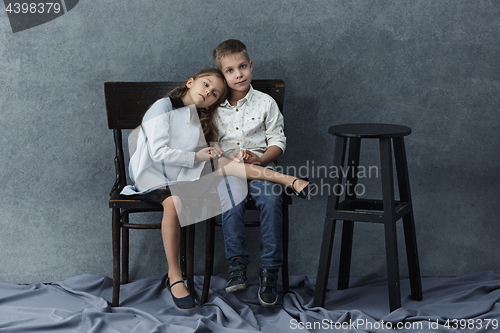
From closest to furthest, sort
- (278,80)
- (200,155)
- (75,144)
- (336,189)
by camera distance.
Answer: (336,189) < (200,155) < (278,80) < (75,144)

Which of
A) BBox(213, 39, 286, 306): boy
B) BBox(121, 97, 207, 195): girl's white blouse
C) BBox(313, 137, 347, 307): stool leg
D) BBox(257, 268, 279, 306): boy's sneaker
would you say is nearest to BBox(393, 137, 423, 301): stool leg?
BBox(313, 137, 347, 307): stool leg

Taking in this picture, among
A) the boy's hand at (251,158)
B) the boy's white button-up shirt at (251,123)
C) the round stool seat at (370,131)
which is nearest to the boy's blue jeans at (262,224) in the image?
the boy's hand at (251,158)

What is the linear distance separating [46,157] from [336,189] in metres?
1.38

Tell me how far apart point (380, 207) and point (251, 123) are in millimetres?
653

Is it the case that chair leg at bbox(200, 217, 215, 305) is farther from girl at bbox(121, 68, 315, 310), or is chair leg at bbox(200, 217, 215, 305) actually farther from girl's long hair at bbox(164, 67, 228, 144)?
girl's long hair at bbox(164, 67, 228, 144)

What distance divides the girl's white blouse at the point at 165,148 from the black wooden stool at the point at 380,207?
1.91ft

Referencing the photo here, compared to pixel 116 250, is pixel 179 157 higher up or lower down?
higher up

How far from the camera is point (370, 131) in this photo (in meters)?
1.60

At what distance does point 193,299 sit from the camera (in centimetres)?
174

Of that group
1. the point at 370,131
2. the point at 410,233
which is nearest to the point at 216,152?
the point at 370,131

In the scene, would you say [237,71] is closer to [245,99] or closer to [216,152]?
[245,99]

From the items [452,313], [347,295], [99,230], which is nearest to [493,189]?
[452,313]

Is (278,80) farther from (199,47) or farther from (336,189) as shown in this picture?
(336,189)

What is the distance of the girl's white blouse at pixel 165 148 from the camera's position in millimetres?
1750
